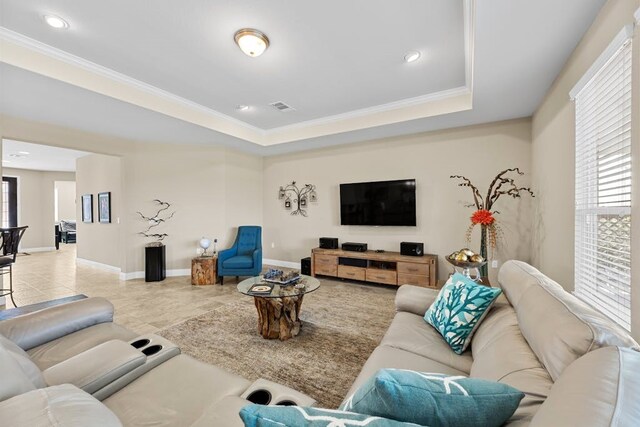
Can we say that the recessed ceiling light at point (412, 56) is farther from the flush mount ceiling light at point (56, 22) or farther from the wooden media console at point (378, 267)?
the flush mount ceiling light at point (56, 22)

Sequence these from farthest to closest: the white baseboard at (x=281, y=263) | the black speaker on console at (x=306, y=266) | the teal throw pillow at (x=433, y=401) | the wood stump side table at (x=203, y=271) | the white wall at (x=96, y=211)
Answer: the white baseboard at (x=281, y=263)
the white wall at (x=96, y=211)
the black speaker on console at (x=306, y=266)
the wood stump side table at (x=203, y=271)
the teal throw pillow at (x=433, y=401)

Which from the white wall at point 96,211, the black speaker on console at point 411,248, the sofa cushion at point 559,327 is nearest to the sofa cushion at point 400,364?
the sofa cushion at point 559,327

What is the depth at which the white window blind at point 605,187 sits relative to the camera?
57.2 inches

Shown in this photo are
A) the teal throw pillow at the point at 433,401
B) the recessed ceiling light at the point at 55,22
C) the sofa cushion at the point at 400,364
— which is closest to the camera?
the teal throw pillow at the point at 433,401

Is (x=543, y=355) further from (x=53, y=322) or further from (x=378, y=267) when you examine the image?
(x=378, y=267)

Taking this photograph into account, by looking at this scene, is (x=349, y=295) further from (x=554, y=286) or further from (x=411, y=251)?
(x=554, y=286)

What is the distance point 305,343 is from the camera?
2.48 m

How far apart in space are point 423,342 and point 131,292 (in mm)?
4299

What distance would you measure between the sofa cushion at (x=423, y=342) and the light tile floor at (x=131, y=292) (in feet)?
8.13

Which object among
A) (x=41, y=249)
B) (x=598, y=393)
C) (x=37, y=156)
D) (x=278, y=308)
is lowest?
(x=41, y=249)

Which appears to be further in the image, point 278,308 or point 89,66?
point 89,66

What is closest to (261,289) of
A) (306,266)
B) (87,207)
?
(306,266)

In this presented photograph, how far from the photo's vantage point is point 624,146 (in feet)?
4.81

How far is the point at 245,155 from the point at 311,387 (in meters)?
4.78
